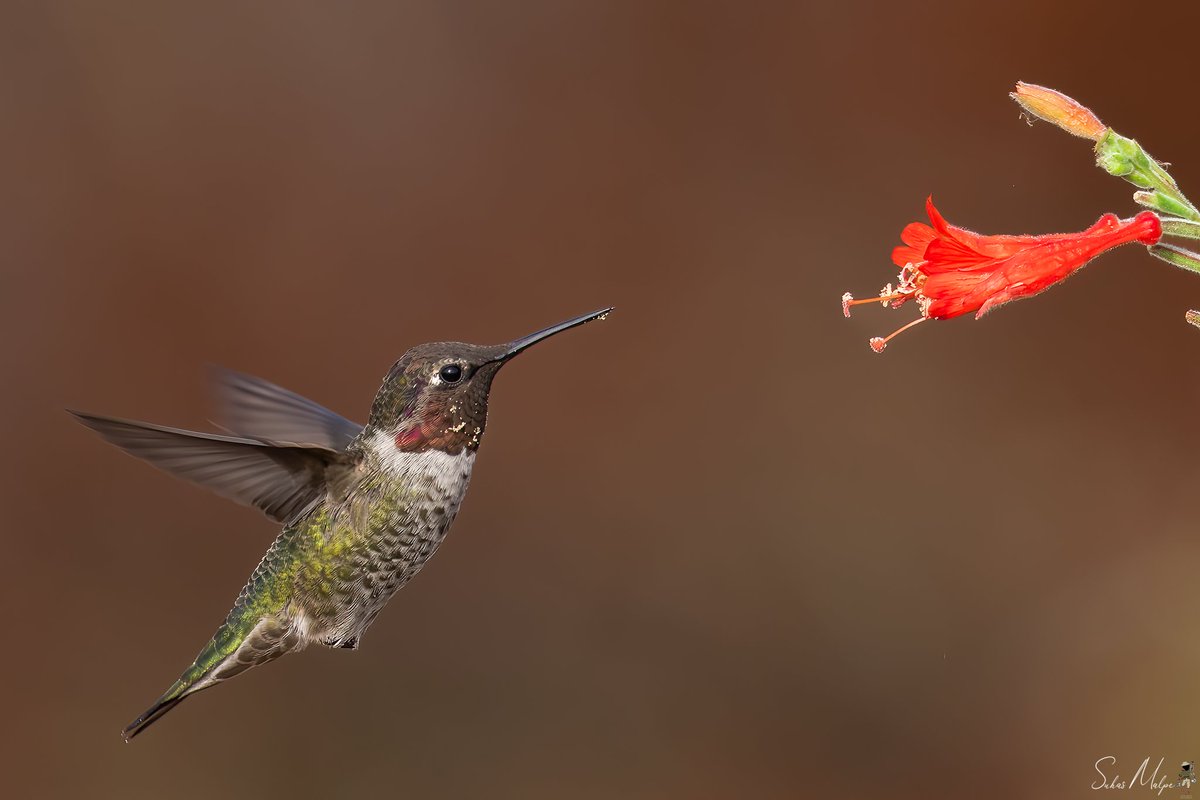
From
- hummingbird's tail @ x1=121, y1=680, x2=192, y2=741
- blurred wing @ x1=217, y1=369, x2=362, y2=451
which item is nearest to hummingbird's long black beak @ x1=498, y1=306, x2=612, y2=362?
blurred wing @ x1=217, y1=369, x2=362, y2=451

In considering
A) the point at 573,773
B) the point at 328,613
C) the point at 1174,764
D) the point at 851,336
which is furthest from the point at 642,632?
the point at 328,613

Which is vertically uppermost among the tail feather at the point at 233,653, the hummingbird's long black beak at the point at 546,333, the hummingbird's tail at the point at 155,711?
the hummingbird's long black beak at the point at 546,333

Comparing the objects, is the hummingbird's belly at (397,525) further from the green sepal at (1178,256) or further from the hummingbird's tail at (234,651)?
the green sepal at (1178,256)

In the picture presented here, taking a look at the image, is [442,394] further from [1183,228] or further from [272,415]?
[1183,228]

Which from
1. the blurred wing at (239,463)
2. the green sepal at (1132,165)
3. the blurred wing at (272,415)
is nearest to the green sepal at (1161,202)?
the green sepal at (1132,165)

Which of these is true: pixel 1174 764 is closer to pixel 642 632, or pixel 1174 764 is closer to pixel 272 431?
pixel 642 632

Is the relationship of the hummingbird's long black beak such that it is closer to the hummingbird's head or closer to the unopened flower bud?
the hummingbird's head

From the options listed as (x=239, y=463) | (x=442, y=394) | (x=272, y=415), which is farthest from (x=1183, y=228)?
(x=272, y=415)
